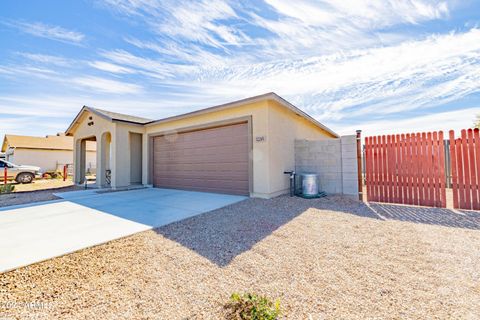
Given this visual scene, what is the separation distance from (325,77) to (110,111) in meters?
11.1

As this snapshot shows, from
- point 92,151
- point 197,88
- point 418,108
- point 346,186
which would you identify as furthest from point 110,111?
point 418,108

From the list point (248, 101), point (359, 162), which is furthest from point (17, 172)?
point (359, 162)

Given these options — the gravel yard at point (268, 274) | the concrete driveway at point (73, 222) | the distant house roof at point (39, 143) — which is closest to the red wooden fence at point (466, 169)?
the gravel yard at point (268, 274)

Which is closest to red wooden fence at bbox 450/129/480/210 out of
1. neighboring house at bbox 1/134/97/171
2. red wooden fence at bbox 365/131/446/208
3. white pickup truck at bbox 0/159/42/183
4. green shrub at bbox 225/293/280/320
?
red wooden fence at bbox 365/131/446/208

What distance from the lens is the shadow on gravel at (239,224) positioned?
10.1 feet

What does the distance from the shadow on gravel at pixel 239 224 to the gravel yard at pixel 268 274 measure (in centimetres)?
4

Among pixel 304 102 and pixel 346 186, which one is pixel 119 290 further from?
pixel 304 102

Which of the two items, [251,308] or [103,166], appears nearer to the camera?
[251,308]

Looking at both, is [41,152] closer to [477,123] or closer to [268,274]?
[268,274]

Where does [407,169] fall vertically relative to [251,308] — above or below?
above

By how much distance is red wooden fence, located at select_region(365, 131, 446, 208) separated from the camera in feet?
17.7

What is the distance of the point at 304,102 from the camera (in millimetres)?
9609

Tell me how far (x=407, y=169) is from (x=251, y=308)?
246 inches

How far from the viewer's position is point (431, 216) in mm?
4609
